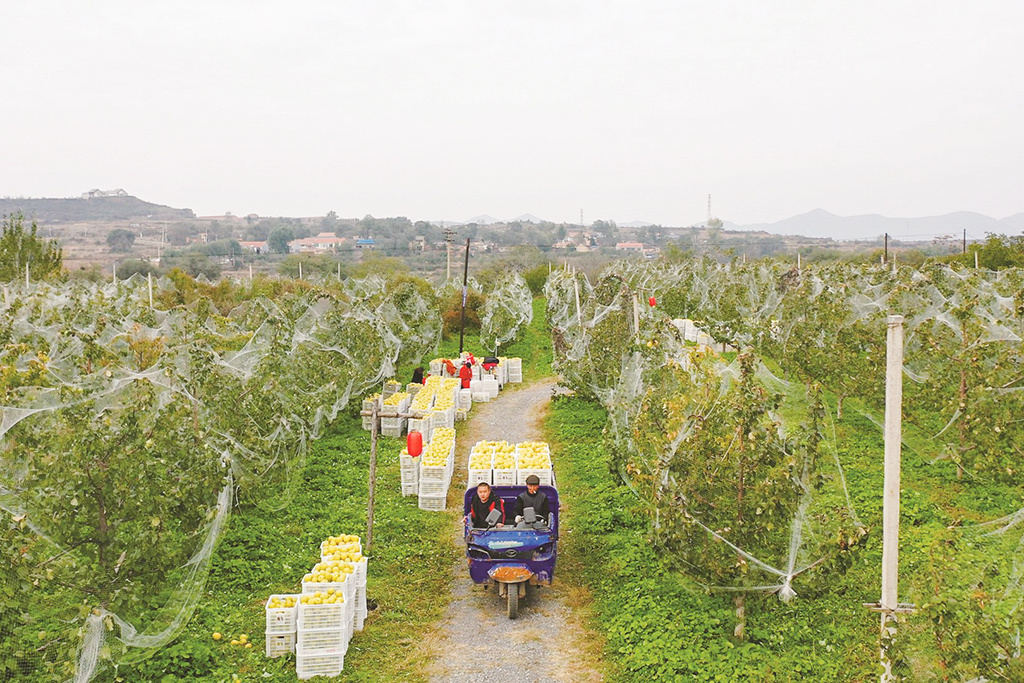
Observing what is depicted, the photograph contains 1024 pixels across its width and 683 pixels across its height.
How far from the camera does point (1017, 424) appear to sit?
40.0 ft

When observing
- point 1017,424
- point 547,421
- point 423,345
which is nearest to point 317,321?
point 547,421

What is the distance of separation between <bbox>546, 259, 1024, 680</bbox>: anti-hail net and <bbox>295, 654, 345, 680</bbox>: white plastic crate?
3.86 metres

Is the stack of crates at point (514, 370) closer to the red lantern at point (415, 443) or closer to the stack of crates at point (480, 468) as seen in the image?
the stack of crates at point (480, 468)

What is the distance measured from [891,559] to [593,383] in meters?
12.3

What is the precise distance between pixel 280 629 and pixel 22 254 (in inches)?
962

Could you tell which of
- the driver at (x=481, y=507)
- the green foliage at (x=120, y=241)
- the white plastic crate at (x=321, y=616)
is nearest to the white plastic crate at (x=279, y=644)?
the white plastic crate at (x=321, y=616)

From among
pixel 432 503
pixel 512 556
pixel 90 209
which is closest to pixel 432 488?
pixel 432 503

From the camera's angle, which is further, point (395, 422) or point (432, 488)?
point (395, 422)

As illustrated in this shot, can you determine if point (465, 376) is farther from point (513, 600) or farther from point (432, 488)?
point (513, 600)

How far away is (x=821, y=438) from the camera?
820cm

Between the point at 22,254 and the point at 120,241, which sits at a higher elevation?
the point at 120,241

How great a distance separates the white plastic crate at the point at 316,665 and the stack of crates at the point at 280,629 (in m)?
0.29

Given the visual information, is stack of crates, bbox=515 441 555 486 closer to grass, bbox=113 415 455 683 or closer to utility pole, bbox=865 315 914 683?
grass, bbox=113 415 455 683

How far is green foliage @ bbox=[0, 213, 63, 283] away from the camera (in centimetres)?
2642
